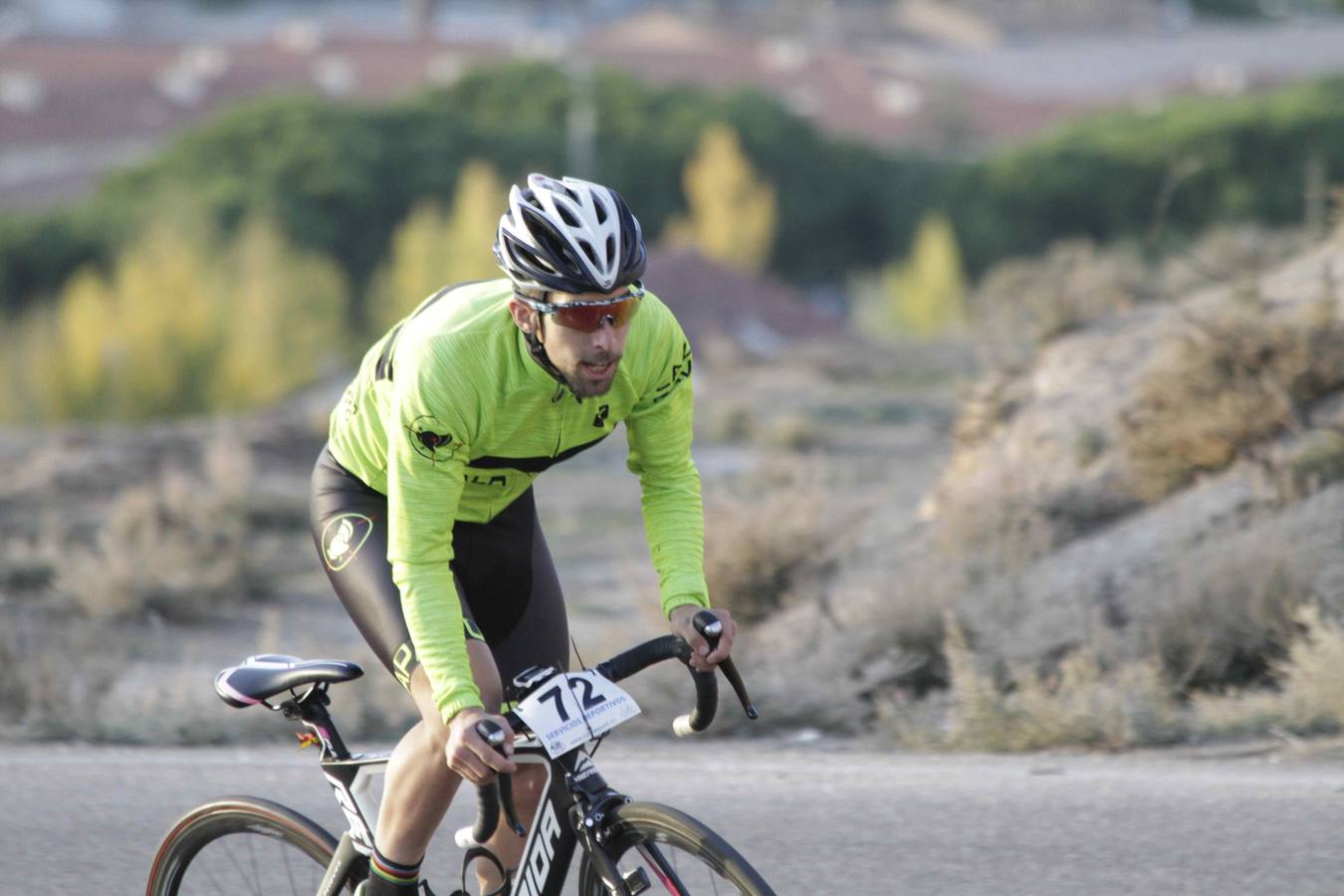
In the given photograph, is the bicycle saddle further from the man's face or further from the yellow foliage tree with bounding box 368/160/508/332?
the yellow foliage tree with bounding box 368/160/508/332

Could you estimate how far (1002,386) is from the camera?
11359mm

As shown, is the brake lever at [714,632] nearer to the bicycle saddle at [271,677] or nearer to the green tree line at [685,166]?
the bicycle saddle at [271,677]

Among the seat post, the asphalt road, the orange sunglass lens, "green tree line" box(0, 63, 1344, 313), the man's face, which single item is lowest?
the asphalt road

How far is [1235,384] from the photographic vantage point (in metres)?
9.34

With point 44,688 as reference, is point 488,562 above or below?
above

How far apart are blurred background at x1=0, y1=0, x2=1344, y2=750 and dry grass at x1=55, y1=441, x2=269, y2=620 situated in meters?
0.05

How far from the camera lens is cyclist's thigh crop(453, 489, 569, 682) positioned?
425cm

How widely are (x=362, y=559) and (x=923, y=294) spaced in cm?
4259

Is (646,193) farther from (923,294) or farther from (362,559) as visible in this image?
(362,559)

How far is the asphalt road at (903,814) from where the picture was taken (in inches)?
199

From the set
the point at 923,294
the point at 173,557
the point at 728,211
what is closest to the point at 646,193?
the point at 728,211

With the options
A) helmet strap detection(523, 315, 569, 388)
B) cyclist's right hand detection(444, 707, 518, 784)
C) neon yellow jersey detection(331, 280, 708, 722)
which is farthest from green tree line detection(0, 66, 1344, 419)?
cyclist's right hand detection(444, 707, 518, 784)

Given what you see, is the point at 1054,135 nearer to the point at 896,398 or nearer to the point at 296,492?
the point at 896,398

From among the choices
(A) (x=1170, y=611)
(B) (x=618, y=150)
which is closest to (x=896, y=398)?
(A) (x=1170, y=611)
